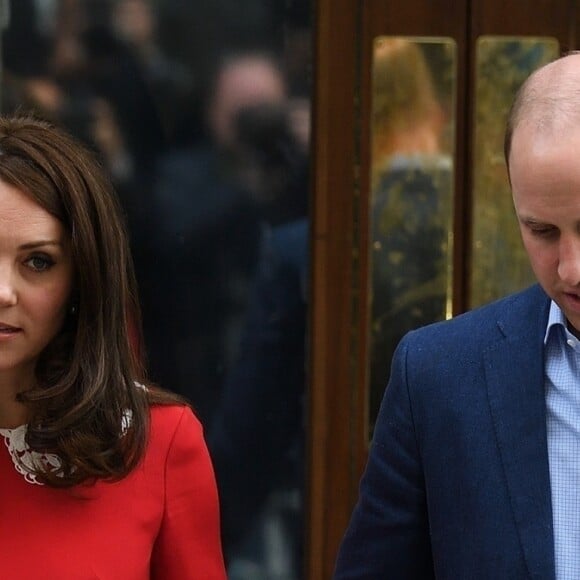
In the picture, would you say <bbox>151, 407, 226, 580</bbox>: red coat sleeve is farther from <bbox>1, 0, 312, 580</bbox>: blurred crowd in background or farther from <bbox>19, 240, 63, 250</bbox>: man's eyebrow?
<bbox>1, 0, 312, 580</bbox>: blurred crowd in background

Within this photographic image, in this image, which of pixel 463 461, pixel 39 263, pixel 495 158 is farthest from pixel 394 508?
pixel 495 158

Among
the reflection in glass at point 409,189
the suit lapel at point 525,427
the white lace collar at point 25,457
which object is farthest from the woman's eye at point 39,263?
the reflection in glass at point 409,189

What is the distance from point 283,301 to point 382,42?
2.69 feet

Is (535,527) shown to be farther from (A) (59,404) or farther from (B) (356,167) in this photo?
(B) (356,167)

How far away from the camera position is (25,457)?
2.77 m

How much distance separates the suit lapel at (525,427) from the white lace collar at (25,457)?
2.29 ft

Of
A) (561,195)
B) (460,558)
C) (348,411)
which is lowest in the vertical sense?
(348,411)

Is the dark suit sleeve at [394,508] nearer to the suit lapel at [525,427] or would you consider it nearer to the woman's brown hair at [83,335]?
the suit lapel at [525,427]

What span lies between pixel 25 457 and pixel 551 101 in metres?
1.13

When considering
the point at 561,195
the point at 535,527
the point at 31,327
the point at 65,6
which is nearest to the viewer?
the point at 561,195

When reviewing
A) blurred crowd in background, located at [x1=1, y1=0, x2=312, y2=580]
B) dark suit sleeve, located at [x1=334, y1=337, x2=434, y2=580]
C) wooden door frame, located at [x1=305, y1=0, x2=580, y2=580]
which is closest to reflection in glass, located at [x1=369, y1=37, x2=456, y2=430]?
wooden door frame, located at [x1=305, y1=0, x2=580, y2=580]

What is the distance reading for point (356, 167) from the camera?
4539mm

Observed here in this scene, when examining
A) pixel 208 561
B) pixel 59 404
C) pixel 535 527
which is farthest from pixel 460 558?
pixel 59 404

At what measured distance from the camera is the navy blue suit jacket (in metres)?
2.51
